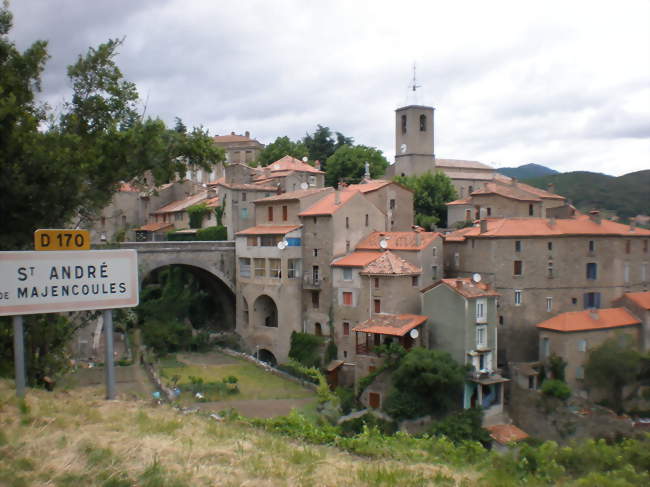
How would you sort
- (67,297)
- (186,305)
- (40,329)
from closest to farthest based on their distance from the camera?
(67,297) → (40,329) → (186,305)

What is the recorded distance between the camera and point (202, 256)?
47.2 meters

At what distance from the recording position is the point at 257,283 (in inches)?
1766

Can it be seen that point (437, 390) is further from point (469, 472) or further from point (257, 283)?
point (469, 472)

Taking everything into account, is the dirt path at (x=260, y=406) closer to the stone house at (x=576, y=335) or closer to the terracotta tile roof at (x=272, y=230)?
the terracotta tile roof at (x=272, y=230)

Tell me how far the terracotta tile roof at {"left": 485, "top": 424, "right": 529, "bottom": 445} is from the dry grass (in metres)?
24.5

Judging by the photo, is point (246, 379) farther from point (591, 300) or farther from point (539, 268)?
point (591, 300)

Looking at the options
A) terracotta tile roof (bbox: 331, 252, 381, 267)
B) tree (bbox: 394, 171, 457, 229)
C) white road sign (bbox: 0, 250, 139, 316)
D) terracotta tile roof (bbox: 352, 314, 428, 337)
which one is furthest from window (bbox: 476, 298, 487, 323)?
white road sign (bbox: 0, 250, 139, 316)

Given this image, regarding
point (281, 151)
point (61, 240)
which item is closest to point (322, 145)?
point (281, 151)

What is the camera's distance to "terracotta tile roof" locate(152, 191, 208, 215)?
5997 centimetres

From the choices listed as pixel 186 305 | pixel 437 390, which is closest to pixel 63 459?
pixel 437 390

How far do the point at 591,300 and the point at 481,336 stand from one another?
31.5 feet

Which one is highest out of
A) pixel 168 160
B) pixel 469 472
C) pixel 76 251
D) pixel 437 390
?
pixel 168 160

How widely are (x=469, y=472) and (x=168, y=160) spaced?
974cm

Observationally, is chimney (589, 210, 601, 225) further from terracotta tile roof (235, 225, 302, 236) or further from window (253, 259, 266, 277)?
window (253, 259, 266, 277)
